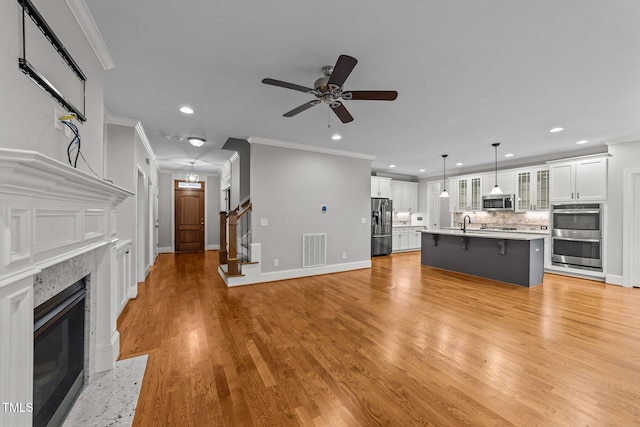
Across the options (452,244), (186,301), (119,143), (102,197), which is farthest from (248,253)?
(452,244)

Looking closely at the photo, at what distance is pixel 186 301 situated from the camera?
13.0 ft

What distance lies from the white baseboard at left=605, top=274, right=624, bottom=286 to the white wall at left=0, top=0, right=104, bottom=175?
8.08 metres

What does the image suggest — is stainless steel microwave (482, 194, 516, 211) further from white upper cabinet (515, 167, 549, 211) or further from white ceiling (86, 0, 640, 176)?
white ceiling (86, 0, 640, 176)

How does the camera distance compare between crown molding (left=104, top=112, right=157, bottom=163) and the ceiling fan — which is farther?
crown molding (left=104, top=112, right=157, bottom=163)

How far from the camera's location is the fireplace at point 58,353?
4.57 feet

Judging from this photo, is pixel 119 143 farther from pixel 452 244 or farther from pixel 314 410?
pixel 452 244

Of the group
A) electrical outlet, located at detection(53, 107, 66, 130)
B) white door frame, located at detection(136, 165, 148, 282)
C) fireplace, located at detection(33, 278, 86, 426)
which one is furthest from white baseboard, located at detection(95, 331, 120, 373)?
white door frame, located at detection(136, 165, 148, 282)

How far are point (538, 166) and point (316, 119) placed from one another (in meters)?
5.76

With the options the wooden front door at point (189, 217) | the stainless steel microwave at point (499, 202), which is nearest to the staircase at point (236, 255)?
the wooden front door at point (189, 217)

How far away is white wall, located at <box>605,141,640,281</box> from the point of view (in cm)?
489

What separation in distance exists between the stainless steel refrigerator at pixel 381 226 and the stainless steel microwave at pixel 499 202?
2.60m

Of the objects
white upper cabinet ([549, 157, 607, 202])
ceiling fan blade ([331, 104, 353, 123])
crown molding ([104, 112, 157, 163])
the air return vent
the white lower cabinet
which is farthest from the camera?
the white lower cabinet

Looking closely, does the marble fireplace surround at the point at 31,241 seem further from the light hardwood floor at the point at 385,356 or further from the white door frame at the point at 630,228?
the white door frame at the point at 630,228

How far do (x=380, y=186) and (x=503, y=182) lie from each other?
130 inches
